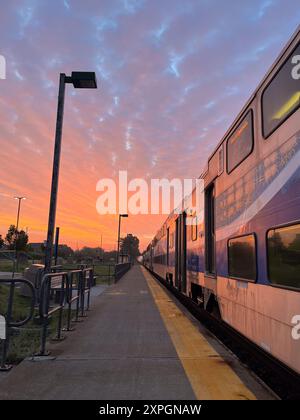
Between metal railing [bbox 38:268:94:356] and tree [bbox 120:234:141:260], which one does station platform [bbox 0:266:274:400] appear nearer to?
metal railing [bbox 38:268:94:356]

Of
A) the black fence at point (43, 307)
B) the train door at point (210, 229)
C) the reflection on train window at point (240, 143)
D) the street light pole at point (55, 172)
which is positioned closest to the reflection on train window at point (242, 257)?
the reflection on train window at point (240, 143)

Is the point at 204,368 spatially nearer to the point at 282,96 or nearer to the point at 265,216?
the point at 265,216

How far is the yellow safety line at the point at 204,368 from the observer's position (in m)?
4.13

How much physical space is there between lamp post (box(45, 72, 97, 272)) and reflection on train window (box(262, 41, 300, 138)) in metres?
5.59

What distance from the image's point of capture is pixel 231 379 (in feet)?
15.1

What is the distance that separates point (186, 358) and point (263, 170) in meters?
2.83

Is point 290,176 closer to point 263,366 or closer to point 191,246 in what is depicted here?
point 263,366

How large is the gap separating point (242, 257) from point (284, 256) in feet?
4.58

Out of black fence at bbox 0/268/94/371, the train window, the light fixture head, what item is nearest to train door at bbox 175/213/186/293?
the train window

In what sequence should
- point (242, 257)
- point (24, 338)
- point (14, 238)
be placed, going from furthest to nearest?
point (14, 238)
point (24, 338)
point (242, 257)

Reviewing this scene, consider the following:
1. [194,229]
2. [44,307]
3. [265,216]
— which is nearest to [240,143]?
[265,216]

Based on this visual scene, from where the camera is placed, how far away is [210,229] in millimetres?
8328

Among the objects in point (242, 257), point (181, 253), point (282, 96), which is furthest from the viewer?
point (181, 253)
